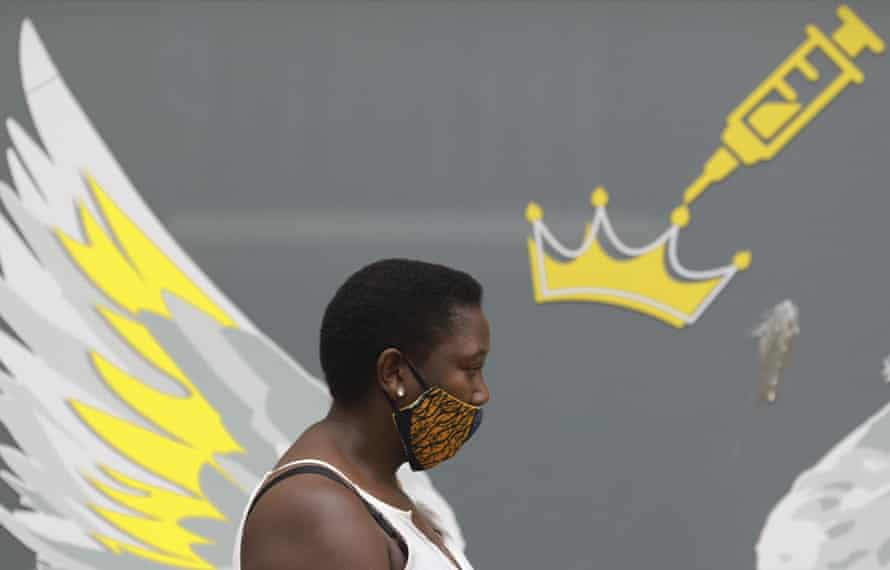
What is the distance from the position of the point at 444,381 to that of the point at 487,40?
1.57 meters

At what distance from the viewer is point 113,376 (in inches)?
115

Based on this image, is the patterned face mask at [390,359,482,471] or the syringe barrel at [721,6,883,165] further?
the syringe barrel at [721,6,883,165]

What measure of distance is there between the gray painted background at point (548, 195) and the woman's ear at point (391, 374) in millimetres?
1415

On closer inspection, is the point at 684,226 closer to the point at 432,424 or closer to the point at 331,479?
the point at 432,424

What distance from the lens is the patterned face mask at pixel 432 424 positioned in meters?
1.53

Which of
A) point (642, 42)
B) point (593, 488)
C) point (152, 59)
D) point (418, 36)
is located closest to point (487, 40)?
point (418, 36)

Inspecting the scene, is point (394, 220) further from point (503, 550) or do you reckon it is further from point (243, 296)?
point (503, 550)

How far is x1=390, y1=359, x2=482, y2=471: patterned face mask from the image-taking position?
153cm

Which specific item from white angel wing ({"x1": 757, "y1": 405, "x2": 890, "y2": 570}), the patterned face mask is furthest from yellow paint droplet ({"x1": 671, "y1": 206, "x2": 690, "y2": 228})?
the patterned face mask

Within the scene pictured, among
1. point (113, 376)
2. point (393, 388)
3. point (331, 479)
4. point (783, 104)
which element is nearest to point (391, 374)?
point (393, 388)

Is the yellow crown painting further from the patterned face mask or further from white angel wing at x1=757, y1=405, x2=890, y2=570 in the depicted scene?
the patterned face mask

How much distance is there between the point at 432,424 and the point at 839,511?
1.74 meters

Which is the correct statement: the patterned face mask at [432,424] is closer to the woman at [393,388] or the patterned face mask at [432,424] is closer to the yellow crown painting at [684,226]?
the woman at [393,388]

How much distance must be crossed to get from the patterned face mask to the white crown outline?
1301mm
